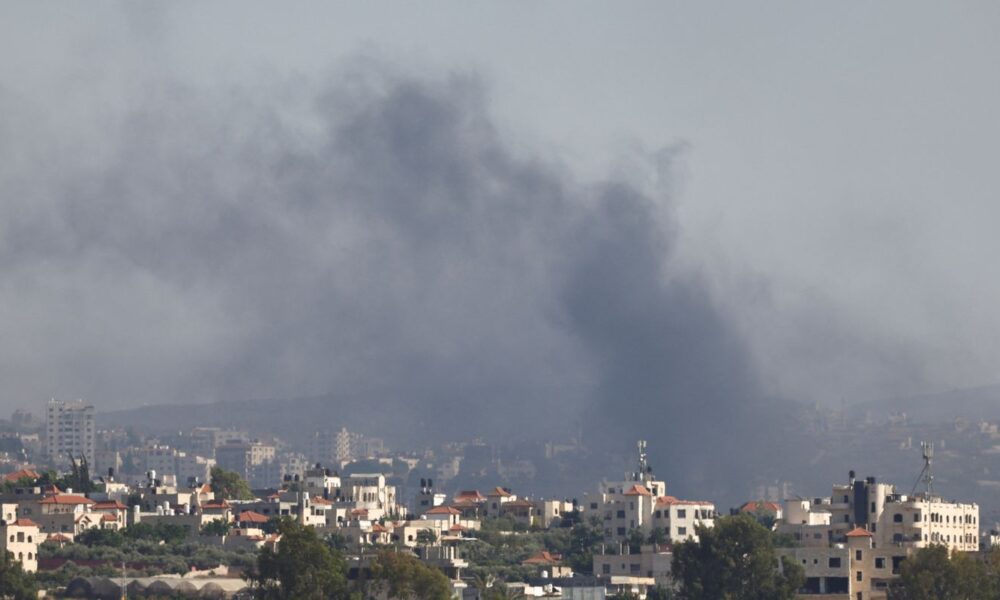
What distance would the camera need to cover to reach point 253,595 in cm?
12506

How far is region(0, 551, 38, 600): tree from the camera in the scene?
118 m

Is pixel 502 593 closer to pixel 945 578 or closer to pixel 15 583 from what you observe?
pixel 945 578

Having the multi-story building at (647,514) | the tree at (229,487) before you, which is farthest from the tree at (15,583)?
the tree at (229,487)

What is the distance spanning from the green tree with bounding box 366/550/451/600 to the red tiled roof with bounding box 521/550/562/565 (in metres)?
29.5

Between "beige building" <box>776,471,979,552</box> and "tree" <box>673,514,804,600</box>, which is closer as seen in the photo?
"tree" <box>673,514,804,600</box>

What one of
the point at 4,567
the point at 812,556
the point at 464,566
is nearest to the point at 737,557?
the point at 812,556

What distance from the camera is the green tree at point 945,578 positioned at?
120875mm

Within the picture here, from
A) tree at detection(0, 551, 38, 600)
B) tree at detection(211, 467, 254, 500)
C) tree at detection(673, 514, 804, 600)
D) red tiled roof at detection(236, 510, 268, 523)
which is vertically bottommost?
tree at detection(0, 551, 38, 600)

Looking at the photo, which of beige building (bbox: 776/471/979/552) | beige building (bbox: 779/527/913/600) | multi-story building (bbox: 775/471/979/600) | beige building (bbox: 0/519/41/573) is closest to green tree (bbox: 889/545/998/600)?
multi-story building (bbox: 775/471/979/600)

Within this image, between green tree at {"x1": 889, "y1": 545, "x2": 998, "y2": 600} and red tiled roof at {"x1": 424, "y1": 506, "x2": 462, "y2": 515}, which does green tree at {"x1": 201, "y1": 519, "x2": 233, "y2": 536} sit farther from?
green tree at {"x1": 889, "y1": 545, "x2": 998, "y2": 600}

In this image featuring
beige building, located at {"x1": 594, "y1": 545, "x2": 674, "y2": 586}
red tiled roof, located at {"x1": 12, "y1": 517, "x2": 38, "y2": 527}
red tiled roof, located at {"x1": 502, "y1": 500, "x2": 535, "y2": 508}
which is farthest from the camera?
red tiled roof, located at {"x1": 502, "y1": 500, "x2": 535, "y2": 508}

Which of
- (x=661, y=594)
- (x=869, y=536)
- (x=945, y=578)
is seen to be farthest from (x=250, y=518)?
(x=945, y=578)

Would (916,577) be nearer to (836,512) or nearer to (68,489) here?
(836,512)

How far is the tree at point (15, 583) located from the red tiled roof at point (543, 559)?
126 feet
